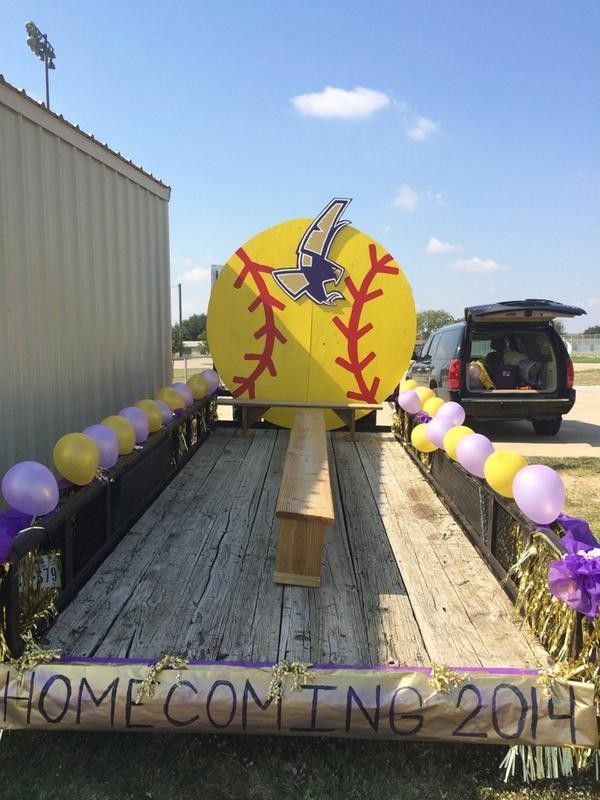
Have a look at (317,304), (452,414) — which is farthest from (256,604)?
(317,304)

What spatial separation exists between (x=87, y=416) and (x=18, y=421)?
866 mm

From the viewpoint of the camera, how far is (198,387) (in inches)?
209

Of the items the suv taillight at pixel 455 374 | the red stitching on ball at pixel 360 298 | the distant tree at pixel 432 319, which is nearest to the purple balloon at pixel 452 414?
the red stitching on ball at pixel 360 298

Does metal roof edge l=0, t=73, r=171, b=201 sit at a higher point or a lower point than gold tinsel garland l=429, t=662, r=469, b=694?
higher

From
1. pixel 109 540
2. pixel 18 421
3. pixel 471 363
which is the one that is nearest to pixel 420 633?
pixel 109 540

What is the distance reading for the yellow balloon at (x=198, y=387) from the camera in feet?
17.3

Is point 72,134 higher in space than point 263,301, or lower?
higher

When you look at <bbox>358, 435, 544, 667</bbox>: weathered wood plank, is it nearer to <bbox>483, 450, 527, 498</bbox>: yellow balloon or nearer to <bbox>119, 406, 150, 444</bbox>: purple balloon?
<bbox>483, 450, 527, 498</bbox>: yellow balloon

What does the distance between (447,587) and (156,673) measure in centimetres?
140

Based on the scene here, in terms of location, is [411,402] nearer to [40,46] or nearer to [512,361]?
[512,361]

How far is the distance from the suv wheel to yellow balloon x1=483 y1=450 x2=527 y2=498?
22.3ft

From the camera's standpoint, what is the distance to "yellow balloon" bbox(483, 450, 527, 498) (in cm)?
265

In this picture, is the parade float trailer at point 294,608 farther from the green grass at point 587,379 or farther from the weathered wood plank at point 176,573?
the green grass at point 587,379

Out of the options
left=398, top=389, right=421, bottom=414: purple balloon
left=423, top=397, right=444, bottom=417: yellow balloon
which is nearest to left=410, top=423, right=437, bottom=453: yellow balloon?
left=423, top=397, right=444, bottom=417: yellow balloon
